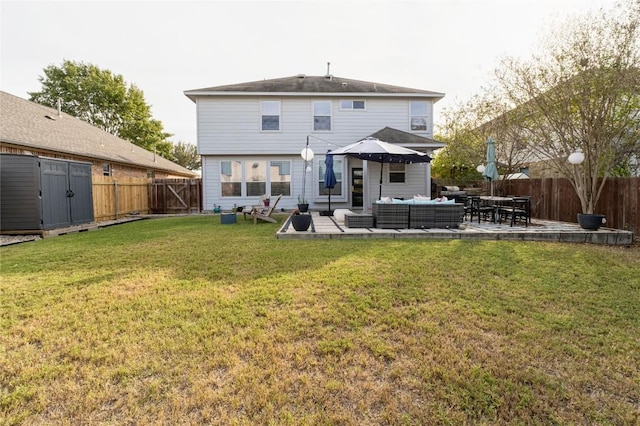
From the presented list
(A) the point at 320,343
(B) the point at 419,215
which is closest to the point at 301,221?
(B) the point at 419,215

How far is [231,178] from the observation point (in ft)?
48.6

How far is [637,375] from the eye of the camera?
2.41 m

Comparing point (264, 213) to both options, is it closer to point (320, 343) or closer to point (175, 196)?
point (175, 196)

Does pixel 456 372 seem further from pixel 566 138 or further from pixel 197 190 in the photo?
pixel 197 190

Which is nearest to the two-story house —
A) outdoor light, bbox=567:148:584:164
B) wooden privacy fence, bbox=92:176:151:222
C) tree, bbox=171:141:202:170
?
wooden privacy fence, bbox=92:176:151:222

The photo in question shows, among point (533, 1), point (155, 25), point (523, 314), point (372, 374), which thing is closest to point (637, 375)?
point (523, 314)

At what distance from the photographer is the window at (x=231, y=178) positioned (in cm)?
1477

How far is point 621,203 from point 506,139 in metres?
6.61

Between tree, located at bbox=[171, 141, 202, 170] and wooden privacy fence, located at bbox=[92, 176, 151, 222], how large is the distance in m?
30.3

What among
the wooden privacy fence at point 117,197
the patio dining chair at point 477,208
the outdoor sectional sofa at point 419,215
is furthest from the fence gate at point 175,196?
the patio dining chair at point 477,208

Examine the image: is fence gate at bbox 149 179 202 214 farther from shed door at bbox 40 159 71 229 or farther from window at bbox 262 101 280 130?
shed door at bbox 40 159 71 229

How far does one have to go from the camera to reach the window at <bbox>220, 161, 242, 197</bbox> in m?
14.8

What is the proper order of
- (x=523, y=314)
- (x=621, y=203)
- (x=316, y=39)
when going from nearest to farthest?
1. (x=523, y=314)
2. (x=621, y=203)
3. (x=316, y=39)

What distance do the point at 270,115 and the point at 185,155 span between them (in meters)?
34.6
